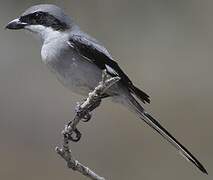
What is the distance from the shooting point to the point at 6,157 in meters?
7.29

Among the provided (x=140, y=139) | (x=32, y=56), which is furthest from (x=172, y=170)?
(x=32, y=56)

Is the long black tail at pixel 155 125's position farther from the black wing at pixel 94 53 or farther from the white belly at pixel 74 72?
the white belly at pixel 74 72

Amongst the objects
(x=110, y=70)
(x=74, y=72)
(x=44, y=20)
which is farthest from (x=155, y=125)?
(x=44, y=20)

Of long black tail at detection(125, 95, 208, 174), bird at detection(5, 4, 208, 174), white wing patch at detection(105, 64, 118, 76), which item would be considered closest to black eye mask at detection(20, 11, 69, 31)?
bird at detection(5, 4, 208, 174)

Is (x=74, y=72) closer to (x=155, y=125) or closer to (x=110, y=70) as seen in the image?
(x=110, y=70)

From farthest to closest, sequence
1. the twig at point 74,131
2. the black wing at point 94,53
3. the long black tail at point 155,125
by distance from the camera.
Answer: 1. the black wing at point 94,53
2. the long black tail at point 155,125
3. the twig at point 74,131

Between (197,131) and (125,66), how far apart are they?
1.47 metres

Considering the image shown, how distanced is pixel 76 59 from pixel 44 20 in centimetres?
23

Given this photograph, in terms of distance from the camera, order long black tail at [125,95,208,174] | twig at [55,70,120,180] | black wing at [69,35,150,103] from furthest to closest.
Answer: black wing at [69,35,150,103] → long black tail at [125,95,208,174] → twig at [55,70,120,180]

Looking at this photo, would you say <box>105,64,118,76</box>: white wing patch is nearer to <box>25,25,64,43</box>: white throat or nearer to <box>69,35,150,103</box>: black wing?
<box>69,35,150,103</box>: black wing

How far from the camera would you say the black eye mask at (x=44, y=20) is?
365 cm

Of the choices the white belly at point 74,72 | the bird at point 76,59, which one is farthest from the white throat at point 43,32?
the white belly at point 74,72

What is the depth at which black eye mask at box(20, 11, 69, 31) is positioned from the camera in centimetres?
365

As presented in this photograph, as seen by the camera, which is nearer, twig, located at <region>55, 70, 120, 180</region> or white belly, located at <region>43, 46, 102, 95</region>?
twig, located at <region>55, 70, 120, 180</region>
